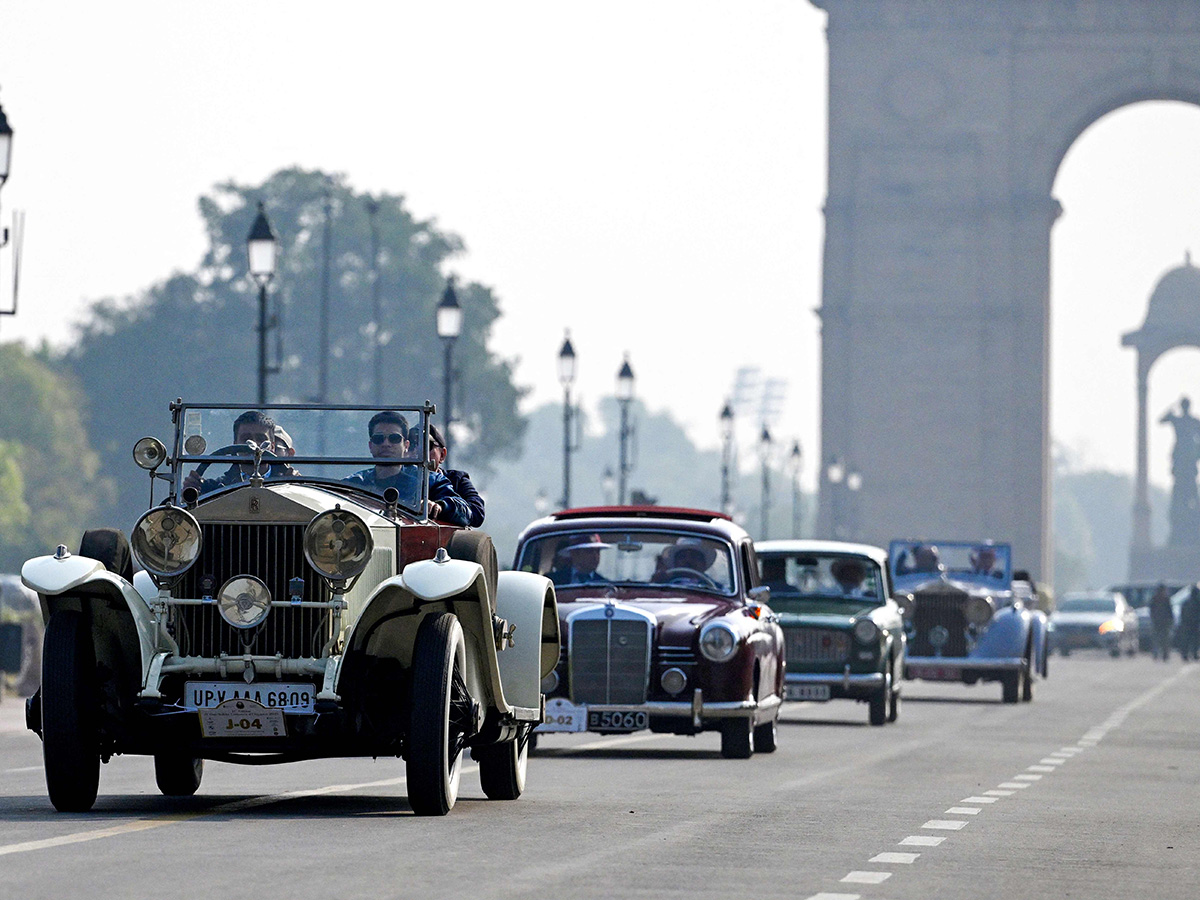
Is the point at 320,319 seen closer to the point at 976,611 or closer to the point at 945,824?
the point at 976,611

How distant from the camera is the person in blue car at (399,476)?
12656mm

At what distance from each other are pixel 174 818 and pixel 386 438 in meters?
2.07

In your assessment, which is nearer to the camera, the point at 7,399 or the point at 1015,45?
the point at 1015,45

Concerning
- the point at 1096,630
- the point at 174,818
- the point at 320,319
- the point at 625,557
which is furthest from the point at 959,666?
the point at 320,319

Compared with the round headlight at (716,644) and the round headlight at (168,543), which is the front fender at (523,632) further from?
the round headlight at (716,644)

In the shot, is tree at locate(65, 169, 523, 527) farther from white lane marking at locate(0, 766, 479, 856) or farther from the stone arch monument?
white lane marking at locate(0, 766, 479, 856)

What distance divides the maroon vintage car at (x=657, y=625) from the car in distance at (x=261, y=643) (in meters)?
5.54

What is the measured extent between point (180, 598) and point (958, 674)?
766 inches

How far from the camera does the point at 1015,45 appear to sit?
7300 centimetres

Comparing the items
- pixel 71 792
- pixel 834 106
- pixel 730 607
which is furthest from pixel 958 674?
pixel 834 106

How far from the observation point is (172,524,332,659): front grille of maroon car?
38.2 feet

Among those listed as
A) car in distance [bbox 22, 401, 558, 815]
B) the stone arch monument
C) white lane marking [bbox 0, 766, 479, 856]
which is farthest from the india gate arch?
car in distance [bbox 22, 401, 558, 815]

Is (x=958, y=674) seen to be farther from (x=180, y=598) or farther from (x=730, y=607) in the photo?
(x=180, y=598)

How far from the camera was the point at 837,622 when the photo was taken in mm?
24453
